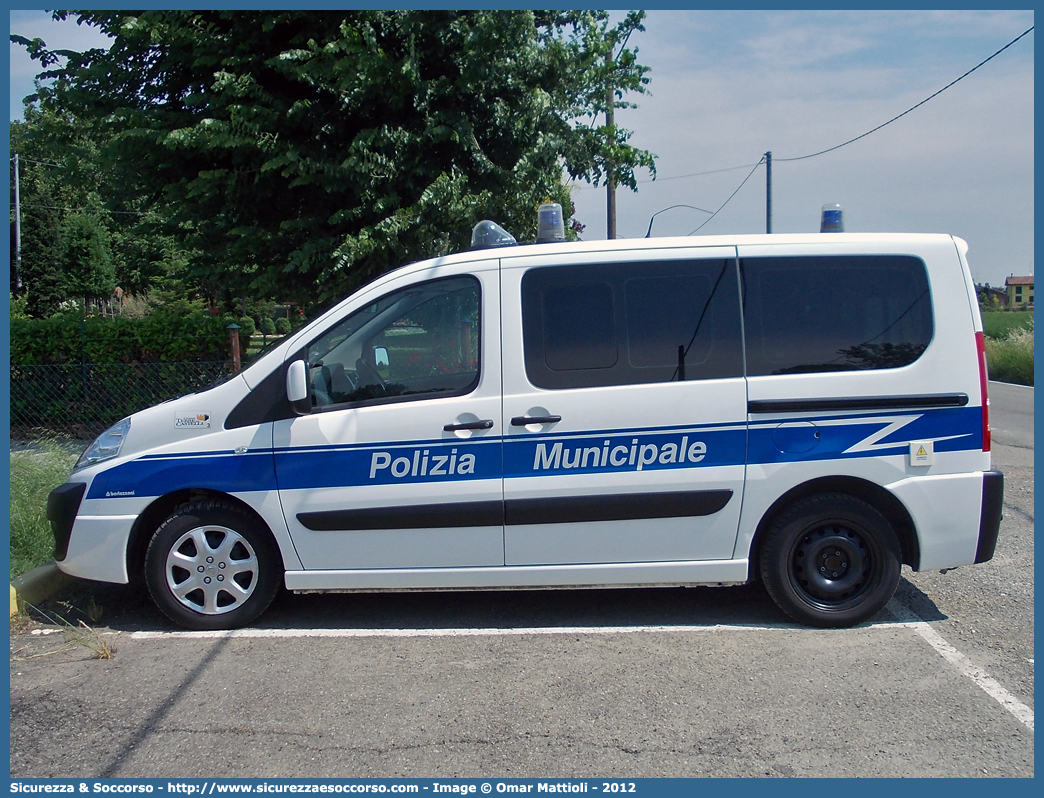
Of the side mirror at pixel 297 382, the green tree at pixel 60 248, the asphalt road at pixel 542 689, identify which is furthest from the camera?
the green tree at pixel 60 248

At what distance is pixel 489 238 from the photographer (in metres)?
4.84

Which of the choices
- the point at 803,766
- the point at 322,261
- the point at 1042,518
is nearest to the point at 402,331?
the point at 803,766

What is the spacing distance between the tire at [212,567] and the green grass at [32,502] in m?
A: 1.28

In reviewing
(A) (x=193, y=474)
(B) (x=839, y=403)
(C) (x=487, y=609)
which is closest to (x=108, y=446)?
(A) (x=193, y=474)

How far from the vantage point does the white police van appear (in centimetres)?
435

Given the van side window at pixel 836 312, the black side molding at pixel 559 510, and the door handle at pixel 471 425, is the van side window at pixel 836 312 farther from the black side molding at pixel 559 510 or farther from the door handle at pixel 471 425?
the door handle at pixel 471 425

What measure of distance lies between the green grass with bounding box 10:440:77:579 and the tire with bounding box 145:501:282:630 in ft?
4.19

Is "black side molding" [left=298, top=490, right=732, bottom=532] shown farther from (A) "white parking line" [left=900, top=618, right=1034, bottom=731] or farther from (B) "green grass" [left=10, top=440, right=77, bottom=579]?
(B) "green grass" [left=10, top=440, right=77, bottom=579]

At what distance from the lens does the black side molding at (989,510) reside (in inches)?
172

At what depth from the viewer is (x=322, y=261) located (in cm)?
850

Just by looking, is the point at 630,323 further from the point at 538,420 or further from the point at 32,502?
the point at 32,502

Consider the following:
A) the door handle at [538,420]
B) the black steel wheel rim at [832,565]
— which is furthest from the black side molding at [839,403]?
the door handle at [538,420]

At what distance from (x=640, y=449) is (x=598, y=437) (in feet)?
0.74

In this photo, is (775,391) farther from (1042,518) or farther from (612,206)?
(612,206)
